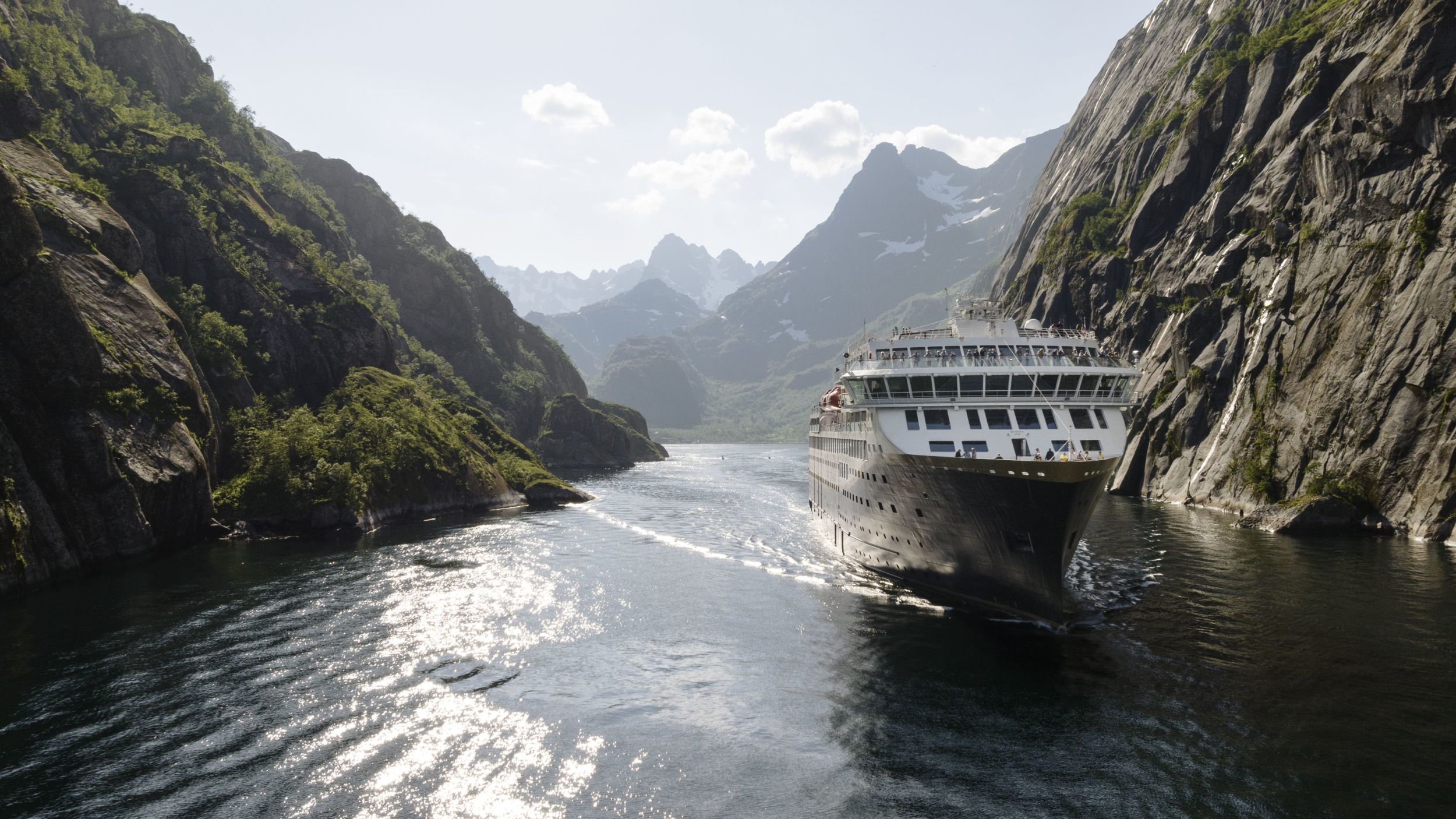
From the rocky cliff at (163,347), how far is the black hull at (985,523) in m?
51.1

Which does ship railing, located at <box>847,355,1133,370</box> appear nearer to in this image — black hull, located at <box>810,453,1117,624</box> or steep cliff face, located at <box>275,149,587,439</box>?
black hull, located at <box>810,453,1117,624</box>

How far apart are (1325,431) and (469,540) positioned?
7737 centimetres

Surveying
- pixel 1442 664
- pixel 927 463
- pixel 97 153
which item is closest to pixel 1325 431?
pixel 1442 664

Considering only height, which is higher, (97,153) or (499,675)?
(97,153)

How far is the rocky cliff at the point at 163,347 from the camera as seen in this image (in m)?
44.0

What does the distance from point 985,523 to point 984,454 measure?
5.27m

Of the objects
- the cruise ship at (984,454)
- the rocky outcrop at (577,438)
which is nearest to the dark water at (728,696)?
the cruise ship at (984,454)

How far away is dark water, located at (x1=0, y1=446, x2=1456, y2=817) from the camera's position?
19984 mm

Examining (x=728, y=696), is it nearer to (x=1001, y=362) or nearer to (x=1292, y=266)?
(x=1001, y=362)

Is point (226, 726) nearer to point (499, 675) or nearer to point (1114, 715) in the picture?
point (499, 675)

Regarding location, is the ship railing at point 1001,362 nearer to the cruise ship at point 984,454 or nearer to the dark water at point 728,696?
the cruise ship at point 984,454

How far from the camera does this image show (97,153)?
79.8m

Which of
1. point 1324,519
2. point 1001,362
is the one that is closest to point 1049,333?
point 1001,362

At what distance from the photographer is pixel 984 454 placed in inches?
1544
